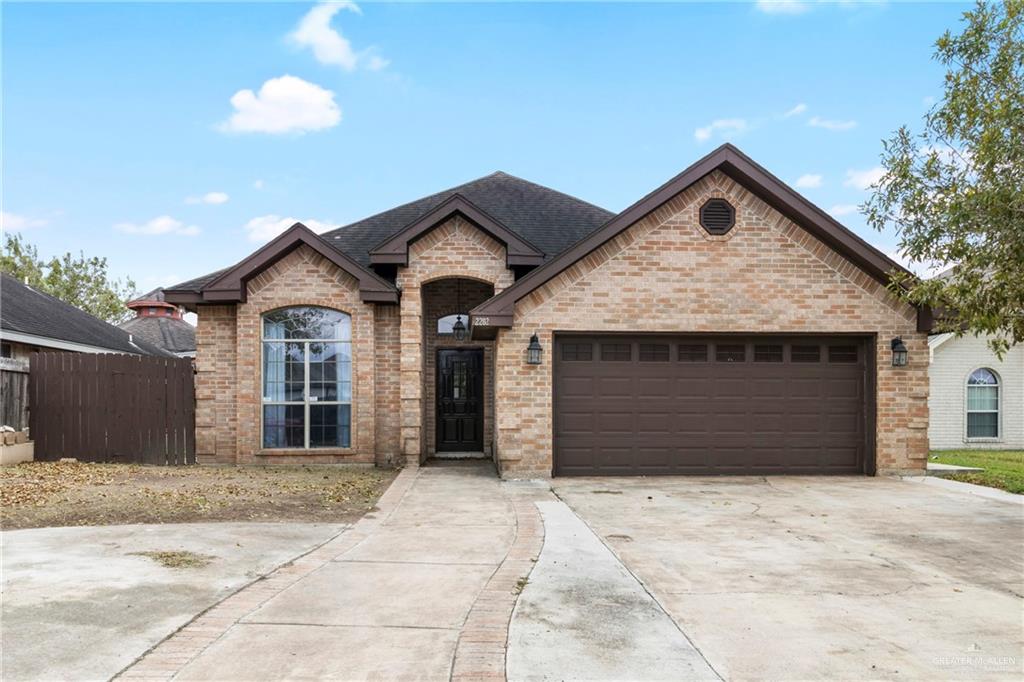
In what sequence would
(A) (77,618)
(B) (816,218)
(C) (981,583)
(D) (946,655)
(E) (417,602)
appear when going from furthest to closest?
(B) (816,218), (C) (981,583), (E) (417,602), (A) (77,618), (D) (946,655)

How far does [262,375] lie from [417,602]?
10091 millimetres

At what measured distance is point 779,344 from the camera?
12953mm

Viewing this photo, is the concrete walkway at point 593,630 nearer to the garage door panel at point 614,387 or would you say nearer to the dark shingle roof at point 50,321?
the garage door panel at point 614,387

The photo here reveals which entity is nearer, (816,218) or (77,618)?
(77,618)

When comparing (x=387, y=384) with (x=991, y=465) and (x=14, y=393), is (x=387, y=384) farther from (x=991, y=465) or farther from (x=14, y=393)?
(x=991, y=465)

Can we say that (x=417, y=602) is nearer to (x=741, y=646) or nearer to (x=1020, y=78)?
(x=741, y=646)

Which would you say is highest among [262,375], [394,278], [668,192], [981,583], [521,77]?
[521,77]

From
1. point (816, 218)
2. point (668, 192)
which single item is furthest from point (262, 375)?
point (816, 218)

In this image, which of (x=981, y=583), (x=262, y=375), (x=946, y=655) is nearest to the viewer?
(x=946, y=655)

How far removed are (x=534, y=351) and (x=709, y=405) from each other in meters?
3.35

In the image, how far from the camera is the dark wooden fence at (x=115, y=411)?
14.5m

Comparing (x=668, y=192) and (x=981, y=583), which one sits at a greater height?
(x=668, y=192)

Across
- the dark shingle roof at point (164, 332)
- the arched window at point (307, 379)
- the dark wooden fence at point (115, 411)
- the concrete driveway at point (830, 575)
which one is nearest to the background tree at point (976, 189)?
the concrete driveway at point (830, 575)

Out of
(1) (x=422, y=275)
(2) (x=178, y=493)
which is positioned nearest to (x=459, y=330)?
(1) (x=422, y=275)
